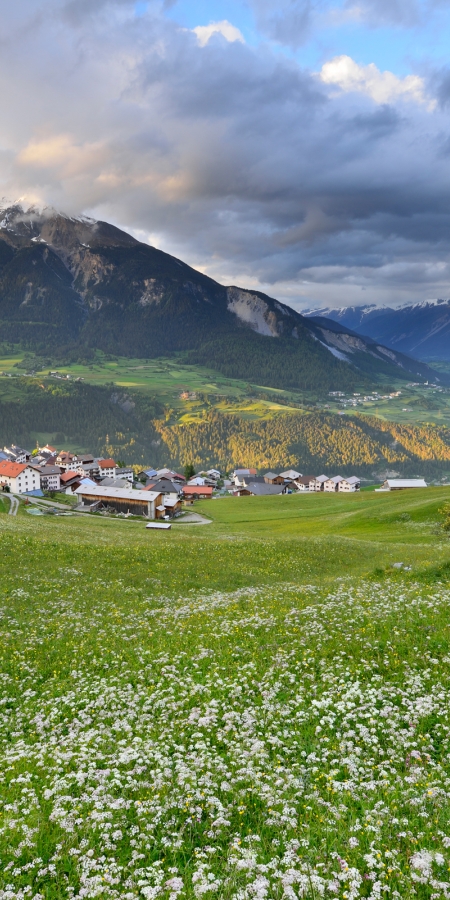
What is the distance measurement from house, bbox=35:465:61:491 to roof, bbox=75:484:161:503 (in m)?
45.5

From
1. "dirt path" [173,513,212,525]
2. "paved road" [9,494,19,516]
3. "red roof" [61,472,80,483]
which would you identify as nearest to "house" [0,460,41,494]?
"red roof" [61,472,80,483]

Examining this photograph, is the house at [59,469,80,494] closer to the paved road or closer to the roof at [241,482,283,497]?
the paved road

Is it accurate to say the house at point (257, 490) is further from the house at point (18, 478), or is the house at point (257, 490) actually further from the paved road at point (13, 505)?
the paved road at point (13, 505)

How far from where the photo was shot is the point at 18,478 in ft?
498

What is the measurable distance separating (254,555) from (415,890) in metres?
38.2

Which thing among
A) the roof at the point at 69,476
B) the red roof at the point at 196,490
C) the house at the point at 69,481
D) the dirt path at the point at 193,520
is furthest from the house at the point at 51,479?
the dirt path at the point at 193,520

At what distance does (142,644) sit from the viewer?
68.7ft

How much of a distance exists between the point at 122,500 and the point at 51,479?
61998 mm

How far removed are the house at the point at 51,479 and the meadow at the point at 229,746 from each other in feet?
513

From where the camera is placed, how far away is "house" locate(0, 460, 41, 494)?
5965 inches

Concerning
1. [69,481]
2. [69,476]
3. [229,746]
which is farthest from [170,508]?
[229,746]

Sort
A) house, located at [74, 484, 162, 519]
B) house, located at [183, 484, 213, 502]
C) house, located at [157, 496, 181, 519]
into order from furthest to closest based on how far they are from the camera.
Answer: house, located at [183, 484, 213, 502], house, located at [74, 484, 162, 519], house, located at [157, 496, 181, 519]

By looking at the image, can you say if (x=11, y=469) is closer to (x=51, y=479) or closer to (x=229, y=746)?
(x=51, y=479)

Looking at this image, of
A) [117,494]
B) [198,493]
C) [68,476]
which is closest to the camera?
[117,494]
